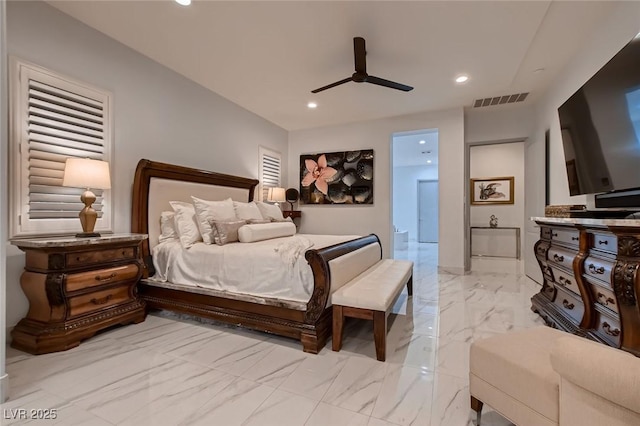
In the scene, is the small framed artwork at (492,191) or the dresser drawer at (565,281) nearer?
the dresser drawer at (565,281)

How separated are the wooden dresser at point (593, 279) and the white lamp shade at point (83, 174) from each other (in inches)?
144

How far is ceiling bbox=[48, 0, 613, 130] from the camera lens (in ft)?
7.97

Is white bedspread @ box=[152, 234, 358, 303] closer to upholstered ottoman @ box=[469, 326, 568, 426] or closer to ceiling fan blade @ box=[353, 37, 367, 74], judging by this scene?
A: upholstered ottoman @ box=[469, 326, 568, 426]

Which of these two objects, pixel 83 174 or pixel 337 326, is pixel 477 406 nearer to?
pixel 337 326

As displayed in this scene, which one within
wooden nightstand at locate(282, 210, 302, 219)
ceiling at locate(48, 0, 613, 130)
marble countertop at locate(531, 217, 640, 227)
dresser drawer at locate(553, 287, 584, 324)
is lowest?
dresser drawer at locate(553, 287, 584, 324)

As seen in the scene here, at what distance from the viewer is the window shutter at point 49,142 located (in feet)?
7.30

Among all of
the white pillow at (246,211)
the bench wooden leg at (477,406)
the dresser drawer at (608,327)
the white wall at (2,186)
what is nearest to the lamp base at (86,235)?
the white wall at (2,186)

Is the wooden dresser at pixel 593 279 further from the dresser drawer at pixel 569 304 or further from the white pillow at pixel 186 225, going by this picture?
the white pillow at pixel 186 225

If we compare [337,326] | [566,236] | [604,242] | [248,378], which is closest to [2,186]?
[248,378]

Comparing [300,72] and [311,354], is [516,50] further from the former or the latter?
[311,354]

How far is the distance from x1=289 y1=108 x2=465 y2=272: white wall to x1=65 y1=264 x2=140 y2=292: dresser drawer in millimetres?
3617

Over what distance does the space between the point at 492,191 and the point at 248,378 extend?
6.54 m

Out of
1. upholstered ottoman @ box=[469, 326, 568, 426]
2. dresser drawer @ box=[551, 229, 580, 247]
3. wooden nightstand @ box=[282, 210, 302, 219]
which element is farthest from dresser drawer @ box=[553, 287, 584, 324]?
wooden nightstand @ box=[282, 210, 302, 219]

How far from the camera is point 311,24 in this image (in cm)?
260
